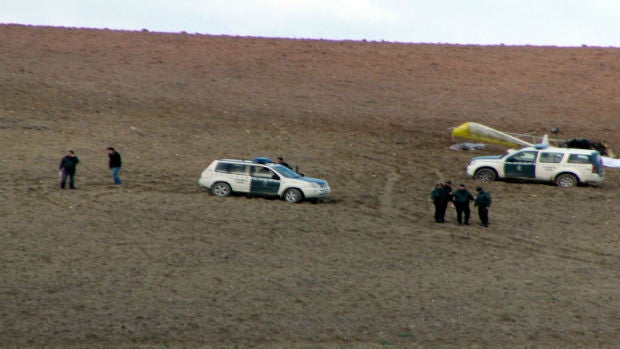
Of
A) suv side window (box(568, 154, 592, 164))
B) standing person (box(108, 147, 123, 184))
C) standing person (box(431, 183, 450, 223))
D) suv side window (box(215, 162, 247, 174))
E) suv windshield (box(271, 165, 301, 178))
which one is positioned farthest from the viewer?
suv side window (box(568, 154, 592, 164))

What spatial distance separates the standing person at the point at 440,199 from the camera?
113ft

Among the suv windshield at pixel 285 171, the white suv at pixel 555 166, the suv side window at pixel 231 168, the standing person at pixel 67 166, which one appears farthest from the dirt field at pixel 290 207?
the suv windshield at pixel 285 171

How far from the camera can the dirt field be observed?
24.1 metres

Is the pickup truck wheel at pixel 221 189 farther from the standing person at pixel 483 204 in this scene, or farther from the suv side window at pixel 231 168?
the standing person at pixel 483 204

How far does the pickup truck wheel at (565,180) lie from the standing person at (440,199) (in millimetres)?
7662

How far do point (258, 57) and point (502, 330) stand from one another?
43989mm

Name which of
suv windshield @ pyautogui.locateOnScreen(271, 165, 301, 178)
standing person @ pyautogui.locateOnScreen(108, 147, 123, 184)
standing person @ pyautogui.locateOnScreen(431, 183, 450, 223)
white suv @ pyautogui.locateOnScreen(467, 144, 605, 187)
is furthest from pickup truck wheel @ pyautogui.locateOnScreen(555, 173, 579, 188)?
standing person @ pyautogui.locateOnScreen(108, 147, 123, 184)

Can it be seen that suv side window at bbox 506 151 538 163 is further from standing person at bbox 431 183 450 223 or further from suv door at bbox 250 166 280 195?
suv door at bbox 250 166 280 195

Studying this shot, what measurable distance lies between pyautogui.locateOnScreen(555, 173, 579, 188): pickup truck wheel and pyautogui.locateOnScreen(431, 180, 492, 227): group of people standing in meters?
6.97

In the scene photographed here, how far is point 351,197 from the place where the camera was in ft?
125

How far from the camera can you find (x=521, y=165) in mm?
40938

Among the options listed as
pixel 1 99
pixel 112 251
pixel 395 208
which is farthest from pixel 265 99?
pixel 112 251

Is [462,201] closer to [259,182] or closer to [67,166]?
[259,182]

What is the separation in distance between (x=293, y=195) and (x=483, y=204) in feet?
20.6
